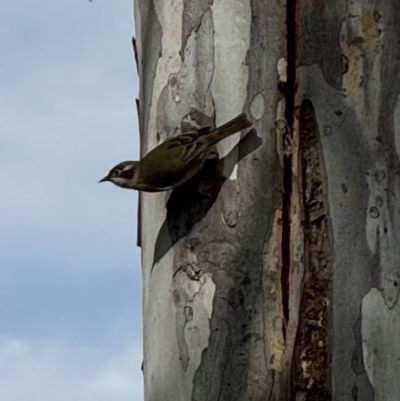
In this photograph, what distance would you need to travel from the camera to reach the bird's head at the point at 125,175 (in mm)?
2686

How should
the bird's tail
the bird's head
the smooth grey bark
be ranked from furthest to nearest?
the bird's head < the bird's tail < the smooth grey bark

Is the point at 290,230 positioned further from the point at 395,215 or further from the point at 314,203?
the point at 395,215

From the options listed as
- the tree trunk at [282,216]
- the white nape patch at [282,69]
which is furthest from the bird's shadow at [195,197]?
the white nape patch at [282,69]

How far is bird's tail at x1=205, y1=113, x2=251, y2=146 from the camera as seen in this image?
7.44 feet

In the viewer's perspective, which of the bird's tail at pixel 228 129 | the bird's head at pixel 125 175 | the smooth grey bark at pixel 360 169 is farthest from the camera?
Answer: the bird's head at pixel 125 175

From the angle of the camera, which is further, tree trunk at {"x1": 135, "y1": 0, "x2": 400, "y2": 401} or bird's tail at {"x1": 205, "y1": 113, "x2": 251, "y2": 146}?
bird's tail at {"x1": 205, "y1": 113, "x2": 251, "y2": 146}

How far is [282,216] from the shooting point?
7.39ft

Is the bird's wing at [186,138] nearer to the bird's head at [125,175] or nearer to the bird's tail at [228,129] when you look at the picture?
the bird's tail at [228,129]

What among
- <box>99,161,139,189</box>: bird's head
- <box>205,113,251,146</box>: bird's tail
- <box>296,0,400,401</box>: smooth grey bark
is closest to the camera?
<box>296,0,400,401</box>: smooth grey bark

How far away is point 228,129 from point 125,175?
2.20 ft

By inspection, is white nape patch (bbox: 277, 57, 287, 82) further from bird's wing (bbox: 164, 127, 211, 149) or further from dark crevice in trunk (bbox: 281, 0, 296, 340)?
bird's wing (bbox: 164, 127, 211, 149)

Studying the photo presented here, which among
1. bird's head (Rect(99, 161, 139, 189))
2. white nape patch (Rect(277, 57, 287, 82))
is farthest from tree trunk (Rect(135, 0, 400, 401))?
bird's head (Rect(99, 161, 139, 189))

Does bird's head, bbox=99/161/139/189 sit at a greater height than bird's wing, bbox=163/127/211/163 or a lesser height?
greater

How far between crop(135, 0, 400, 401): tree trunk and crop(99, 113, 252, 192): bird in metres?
0.03
